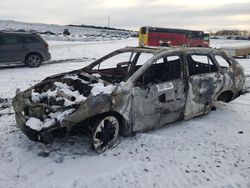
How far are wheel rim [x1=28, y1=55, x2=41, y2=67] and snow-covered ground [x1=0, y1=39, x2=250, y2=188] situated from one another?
8.33 metres

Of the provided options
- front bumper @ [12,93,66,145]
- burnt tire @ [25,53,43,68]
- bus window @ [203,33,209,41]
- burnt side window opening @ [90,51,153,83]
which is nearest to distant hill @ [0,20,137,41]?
bus window @ [203,33,209,41]

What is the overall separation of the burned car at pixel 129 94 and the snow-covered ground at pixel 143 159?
327 millimetres

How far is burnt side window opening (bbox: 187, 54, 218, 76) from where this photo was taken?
21.7 feet

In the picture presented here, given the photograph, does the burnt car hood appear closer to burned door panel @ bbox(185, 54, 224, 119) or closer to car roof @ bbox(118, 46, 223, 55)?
car roof @ bbox(118, 46, 223, 55)

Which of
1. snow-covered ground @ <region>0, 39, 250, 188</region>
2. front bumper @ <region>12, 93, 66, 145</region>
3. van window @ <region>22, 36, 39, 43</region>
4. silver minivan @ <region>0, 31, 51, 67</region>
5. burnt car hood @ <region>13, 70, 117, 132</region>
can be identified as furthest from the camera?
van window @ <region>22, 36, 39, 43</region>

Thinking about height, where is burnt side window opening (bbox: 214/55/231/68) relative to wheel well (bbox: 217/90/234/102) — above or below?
above

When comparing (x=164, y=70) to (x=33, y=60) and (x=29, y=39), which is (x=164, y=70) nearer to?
(x=33, y=60)

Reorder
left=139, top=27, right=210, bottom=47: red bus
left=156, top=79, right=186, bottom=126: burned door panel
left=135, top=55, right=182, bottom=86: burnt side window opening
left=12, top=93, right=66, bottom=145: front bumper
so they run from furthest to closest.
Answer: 1. left=139, top=27, right=210, bottom=47: red bus
2. left=135, top=55, right=182, bottom=86: burnt side window opening
3. left=156, top=79, right=186, bottom=126: burned door panel
4. left=12, top=93, right=66, bottom=145: front bumper

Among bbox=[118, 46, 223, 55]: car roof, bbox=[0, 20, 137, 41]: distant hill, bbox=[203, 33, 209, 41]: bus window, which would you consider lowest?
bbox=[0, 20, 137, 41]: distant hill

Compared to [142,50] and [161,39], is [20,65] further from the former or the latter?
[161,39]

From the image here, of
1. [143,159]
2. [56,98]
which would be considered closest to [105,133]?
[143,159]

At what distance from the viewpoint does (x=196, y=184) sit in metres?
4.50

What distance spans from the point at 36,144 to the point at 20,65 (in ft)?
35.4

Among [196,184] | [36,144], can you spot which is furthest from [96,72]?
[196,184]
